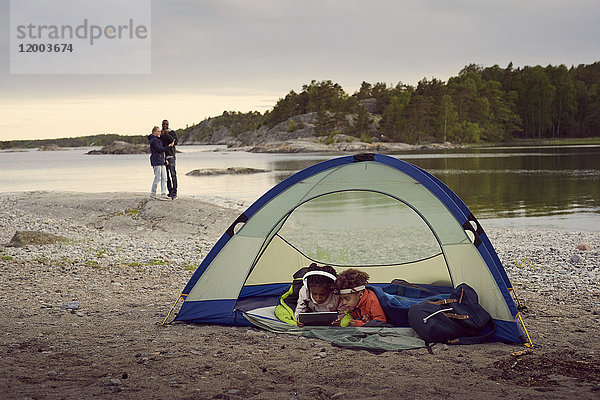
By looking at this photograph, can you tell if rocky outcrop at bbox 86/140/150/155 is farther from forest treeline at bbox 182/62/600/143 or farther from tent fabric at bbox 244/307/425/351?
tent fabric at bbox 244/307/425/351

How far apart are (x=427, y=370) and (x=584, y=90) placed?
136 metres

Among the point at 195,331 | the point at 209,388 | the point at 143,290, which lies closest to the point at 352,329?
the point at 195,331

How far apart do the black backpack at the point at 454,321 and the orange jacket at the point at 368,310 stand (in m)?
0.48

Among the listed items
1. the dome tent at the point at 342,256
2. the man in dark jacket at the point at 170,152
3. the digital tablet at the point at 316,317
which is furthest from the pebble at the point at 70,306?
the man in dark jacket at the point at 170,152

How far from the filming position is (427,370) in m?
4.83

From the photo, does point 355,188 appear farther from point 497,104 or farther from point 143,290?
point 497,104

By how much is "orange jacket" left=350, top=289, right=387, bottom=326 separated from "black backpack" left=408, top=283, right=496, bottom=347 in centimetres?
48

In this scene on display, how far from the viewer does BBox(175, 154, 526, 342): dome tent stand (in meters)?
6.14

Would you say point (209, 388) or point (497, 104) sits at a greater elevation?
point (497, 104)

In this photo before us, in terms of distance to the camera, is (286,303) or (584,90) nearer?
(286,303)

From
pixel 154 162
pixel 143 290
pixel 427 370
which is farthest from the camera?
pixel 154 162

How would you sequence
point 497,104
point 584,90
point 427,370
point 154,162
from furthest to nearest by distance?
1. point 584,90
2. point 497,104
3. point 154,162
4. point 427,370

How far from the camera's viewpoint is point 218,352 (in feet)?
17.5

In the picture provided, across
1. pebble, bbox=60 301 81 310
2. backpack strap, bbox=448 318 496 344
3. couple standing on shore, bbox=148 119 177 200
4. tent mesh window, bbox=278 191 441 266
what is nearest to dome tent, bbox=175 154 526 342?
tent mesh window, bbox=278 191 441 266
